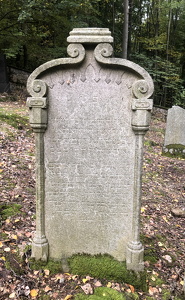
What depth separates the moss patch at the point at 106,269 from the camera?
3361mm

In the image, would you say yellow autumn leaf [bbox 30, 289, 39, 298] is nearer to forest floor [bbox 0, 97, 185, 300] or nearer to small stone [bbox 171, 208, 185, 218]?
forest floor [bbox 0, 97, 185, 300]

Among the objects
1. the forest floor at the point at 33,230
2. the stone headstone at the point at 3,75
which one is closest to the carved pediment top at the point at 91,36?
the forest floor at the point at 33,230

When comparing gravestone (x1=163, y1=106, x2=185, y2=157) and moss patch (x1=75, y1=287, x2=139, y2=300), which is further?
gravestone (x1=163, y1=106, x2=185, y2=157)

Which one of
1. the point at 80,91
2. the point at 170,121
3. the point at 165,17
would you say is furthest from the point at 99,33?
the point at 165,17

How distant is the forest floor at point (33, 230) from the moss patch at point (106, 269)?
2.7 inches

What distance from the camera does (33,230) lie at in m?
4.02

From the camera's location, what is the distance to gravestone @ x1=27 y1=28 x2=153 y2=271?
10.1 ft

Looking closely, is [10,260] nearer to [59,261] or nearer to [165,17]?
[59,261]

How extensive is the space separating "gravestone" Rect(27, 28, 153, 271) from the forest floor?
320 millimetres

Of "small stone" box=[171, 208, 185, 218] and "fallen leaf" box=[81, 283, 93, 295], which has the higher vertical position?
"fallen leaf" box=[81, 283, 93, 295]

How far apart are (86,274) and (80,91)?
8.26 ft

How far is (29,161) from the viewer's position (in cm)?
625

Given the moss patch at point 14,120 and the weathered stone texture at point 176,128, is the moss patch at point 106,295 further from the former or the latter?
the weathered stone texture at point 176,128

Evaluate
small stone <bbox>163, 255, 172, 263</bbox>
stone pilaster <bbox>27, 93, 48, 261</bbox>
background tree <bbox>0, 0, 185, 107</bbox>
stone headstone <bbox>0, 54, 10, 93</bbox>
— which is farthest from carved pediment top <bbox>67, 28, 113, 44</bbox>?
stone headstone <bbox>0, 54, 10, 93</bbox>
